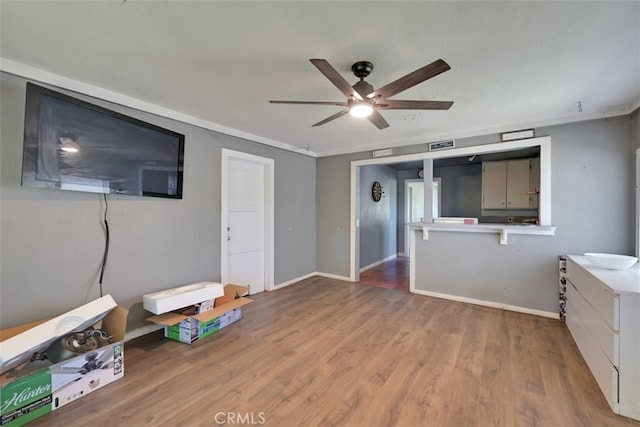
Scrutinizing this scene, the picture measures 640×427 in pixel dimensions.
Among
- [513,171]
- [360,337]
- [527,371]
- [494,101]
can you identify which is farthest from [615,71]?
[360,337]

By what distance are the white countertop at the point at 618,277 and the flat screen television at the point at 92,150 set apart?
3.77 meters

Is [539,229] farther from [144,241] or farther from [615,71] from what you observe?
[144,241]

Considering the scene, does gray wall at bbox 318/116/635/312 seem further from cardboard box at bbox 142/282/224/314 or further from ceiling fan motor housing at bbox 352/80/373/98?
cardboard box at bbox 142/282/224/314

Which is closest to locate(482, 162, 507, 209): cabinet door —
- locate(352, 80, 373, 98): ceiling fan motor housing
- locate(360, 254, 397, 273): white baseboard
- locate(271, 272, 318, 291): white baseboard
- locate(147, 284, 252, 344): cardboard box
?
locate(360, 254, 397, 273): white baseboard

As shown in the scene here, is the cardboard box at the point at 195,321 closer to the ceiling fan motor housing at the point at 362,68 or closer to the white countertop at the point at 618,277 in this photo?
the ceiling fan motor housing at the point at 362,68

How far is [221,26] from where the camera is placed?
1.53 m

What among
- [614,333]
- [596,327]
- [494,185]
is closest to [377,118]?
[614,333]

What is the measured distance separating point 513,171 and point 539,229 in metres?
1.81

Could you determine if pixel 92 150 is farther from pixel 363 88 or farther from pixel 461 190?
pixel 461 190

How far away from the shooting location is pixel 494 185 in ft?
15.1

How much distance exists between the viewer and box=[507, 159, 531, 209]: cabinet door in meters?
4.35

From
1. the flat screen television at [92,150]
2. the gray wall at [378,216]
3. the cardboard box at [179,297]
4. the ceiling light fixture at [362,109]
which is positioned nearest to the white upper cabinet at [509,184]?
the gray wall at [378,216]

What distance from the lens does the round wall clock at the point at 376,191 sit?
221 inches

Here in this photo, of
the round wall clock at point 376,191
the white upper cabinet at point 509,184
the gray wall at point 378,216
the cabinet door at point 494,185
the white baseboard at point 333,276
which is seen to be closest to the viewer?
the white upper cabinet at point 509,184
